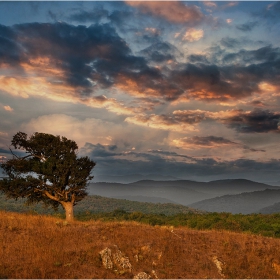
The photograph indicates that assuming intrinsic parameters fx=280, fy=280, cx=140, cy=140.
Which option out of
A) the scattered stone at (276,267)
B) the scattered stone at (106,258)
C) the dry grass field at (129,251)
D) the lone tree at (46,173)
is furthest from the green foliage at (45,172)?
the scattered stone at (276,267)

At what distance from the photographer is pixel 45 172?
33469mm

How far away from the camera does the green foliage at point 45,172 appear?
33969 mm

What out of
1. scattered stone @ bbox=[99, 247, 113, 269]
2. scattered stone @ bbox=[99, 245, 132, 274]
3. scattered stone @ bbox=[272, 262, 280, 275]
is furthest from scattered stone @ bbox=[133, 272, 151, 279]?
scattered stone @ bbox=[272, 262, 280, 275]

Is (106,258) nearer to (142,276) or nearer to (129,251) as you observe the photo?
(129,251)

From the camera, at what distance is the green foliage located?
34.0m

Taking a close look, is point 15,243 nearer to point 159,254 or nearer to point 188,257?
point 159,254

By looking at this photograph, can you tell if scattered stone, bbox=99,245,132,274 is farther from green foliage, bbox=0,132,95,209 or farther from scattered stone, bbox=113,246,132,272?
green foliage, bbox=0,132,95,209

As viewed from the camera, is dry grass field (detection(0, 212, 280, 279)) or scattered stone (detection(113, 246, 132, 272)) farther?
scattered stone (detection(113, 246, 132, 272))

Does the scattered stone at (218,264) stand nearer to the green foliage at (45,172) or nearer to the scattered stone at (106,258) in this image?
the scattered stone at (106,258)

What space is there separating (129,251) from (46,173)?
18.0 m

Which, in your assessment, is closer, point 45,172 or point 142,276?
point 142,276

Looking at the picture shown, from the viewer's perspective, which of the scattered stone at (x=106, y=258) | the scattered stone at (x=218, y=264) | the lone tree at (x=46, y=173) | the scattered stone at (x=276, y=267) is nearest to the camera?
the scattered stone at (x=106, y=258)

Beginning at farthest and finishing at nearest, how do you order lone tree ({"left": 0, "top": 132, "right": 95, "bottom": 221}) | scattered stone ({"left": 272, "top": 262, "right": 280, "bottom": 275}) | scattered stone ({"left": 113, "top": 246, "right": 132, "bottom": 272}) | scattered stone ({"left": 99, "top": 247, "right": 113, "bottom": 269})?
lone tree ({"left": 0, "top": 132, "right": 95, "bottom": 221})
scattered stone ({"left": 272, "top": 262, "right": 280, "bottom": 275})
scattered stone ({"left": 113, "top": 246, "right": 132, "bottom": 272})
scattered stone ({"left": 99, "top": 247, "right": 113, "bottom": 269})

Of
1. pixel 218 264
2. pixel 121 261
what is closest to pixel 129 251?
pixel 121 261
